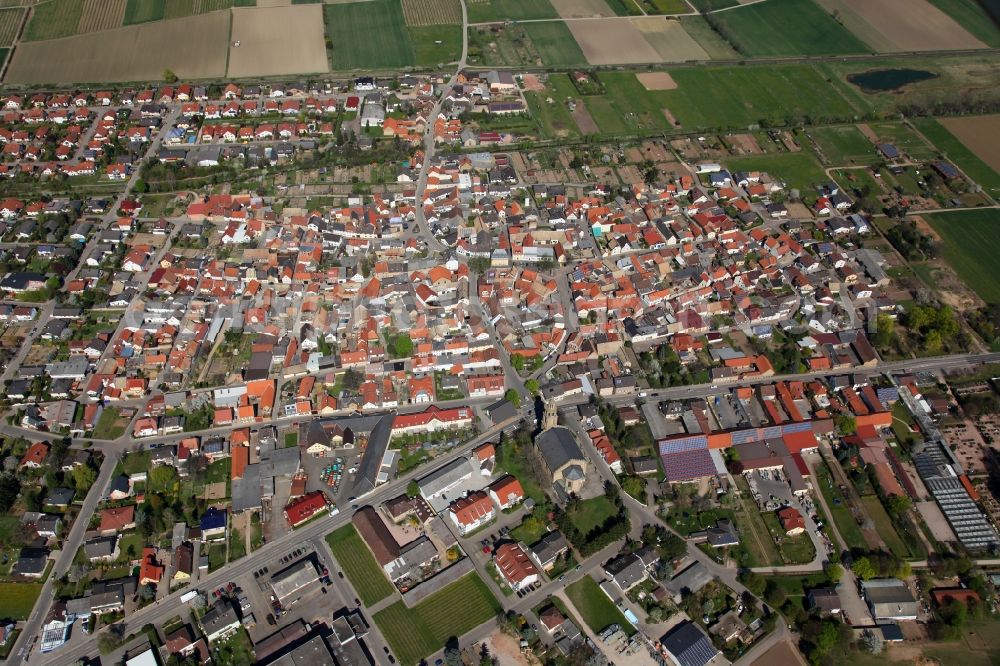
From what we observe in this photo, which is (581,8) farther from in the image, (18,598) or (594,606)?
(18,598)

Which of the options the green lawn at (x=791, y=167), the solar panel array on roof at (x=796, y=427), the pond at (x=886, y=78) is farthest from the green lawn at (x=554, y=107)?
the solar panel array on roof at (x=796, y=427)

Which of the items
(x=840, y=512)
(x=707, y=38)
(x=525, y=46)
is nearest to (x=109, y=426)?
(x=840, y=512)

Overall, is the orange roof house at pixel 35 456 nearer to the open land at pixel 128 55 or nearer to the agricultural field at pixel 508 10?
the open land at pixel 128 55

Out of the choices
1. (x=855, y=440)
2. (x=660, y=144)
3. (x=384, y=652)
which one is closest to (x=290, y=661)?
(x=384, y=652)

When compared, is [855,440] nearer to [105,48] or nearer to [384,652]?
[384,652]

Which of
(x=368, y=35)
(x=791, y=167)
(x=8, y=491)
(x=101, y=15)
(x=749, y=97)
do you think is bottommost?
(x=8, y=491)

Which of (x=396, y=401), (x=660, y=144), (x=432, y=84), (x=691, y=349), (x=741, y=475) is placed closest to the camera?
(x=741, y=475)
